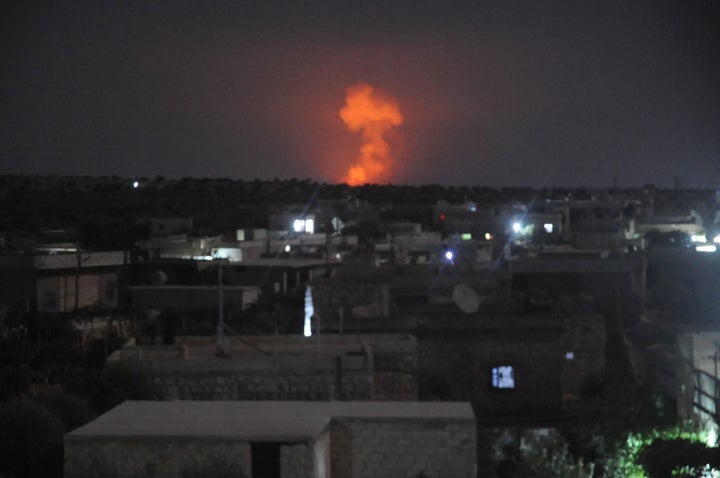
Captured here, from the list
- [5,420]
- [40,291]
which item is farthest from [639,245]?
[5,420]

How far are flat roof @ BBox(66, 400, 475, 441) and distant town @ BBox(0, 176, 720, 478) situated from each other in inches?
1.1

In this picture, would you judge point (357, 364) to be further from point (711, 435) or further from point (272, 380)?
point (711, 435)

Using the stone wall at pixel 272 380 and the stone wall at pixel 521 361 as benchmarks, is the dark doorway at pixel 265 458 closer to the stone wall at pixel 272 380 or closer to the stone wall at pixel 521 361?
the stone wall at pixel 272 380

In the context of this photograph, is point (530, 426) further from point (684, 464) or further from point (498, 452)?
point (684, 464)

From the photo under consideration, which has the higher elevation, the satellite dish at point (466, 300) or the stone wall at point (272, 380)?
the satellite dish at point (466, 300)

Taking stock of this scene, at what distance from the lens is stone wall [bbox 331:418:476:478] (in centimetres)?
1123

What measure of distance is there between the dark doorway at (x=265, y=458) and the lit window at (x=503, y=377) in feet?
30.1

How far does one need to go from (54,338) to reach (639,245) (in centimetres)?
Answer: 2802

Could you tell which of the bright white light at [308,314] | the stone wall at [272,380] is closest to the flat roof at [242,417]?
the stone wall at [272,380]

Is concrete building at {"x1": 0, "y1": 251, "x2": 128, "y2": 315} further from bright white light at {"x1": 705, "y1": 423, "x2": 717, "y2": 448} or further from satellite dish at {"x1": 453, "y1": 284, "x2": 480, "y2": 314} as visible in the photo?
bright white light at {"x1": 705, "y1": 423, "x2": 717, "y2": 448}

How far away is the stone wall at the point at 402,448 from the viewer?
1123 centimetres

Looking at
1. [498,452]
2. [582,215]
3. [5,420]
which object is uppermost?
[582,215]

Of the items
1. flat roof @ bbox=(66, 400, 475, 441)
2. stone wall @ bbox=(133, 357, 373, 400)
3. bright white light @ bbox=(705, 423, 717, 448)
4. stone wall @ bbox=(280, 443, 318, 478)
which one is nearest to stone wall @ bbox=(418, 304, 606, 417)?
bright white light @ bbox=(705, 423, 717, 448)

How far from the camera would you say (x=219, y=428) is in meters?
10.6
